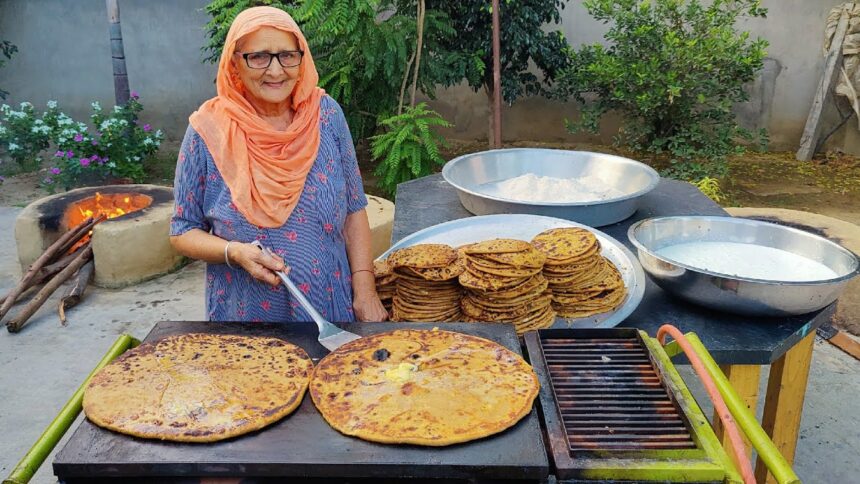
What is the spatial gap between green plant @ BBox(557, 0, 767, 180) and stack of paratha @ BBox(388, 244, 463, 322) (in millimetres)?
3938

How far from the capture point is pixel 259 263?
1.75 meters

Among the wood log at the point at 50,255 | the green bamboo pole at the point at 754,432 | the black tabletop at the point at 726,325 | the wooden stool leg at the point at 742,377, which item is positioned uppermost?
the green bamboo pole at the point at 754,432

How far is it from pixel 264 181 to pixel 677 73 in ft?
14.4

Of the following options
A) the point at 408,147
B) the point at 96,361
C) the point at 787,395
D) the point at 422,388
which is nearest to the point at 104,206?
the point at 96,361

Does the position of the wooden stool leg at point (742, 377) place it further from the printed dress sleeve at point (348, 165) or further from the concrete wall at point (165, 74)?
the concrete wall at point (165, 74)

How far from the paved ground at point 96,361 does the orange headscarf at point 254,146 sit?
183 centimetres

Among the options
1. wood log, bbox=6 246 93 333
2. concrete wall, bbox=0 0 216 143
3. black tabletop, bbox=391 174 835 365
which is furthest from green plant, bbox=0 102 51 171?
black tabletop, bbox=391 174 835 365

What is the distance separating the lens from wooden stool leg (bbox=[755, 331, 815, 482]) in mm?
2260

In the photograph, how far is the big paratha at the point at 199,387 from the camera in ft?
3.93

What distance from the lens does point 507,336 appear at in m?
1.54

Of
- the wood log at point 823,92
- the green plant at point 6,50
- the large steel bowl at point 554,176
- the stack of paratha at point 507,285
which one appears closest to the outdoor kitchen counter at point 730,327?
the large steel bowl at point 554,176

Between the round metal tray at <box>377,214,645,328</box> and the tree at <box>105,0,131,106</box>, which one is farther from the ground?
the tree at <box>105,0,131,106</box>

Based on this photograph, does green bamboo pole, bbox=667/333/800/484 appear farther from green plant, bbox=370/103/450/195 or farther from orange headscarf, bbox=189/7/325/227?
green plant, bbox=370/103/450/195

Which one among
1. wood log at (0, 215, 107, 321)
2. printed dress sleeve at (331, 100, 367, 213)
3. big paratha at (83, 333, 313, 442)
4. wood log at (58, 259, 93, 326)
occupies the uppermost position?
printed dress sleeve at (331, 100, 367, 213)
